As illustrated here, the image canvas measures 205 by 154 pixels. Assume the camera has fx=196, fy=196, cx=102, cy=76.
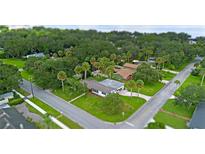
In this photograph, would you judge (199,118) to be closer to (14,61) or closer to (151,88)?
(151,88)

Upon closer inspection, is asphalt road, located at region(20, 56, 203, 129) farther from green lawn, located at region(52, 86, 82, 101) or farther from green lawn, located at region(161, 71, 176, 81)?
green lawn, located at region(161, 71, 176, 81)

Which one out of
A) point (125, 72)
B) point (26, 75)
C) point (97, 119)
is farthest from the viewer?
point (26, 75)

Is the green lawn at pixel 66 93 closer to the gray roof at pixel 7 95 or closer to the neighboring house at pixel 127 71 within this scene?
the gray roof at pixel 7 95

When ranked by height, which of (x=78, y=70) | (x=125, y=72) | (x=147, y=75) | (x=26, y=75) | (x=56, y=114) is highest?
(x=78, y=70)

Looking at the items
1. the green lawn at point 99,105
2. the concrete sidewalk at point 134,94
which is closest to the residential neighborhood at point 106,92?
the green lawn at point 99,105

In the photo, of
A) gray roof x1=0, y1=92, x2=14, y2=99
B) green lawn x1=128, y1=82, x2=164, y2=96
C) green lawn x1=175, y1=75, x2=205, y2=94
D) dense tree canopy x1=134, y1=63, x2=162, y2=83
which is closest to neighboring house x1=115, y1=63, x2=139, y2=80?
dense tree canopy x1=134, y1=63, x2=162, y2=83

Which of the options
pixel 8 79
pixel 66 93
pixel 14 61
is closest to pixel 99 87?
pixel 66 93
